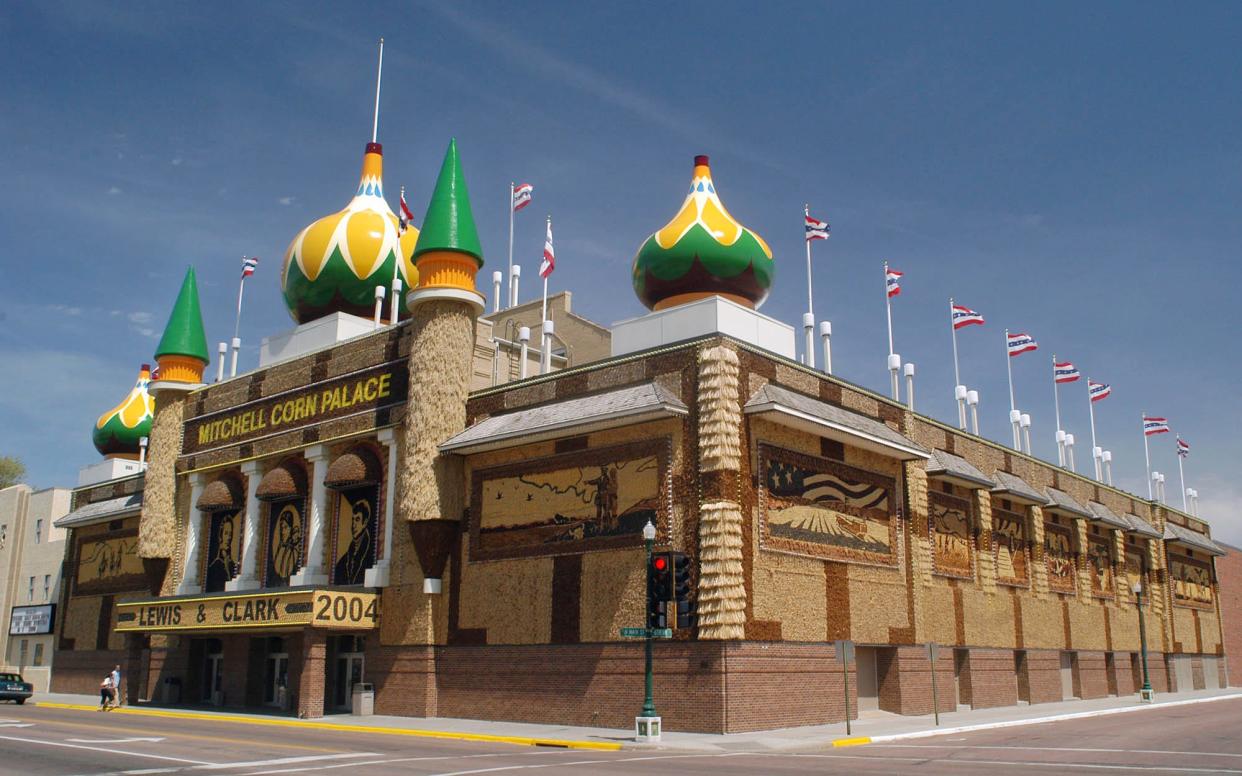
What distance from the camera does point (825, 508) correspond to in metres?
31.7

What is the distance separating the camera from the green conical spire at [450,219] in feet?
117

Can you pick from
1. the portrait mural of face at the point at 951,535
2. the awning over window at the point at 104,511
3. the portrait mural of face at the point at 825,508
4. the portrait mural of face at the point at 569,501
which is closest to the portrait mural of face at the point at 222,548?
the awning over window at the point at 104,511

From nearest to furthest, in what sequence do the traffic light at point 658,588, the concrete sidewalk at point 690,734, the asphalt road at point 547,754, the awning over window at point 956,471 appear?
the asphalt road at point 547,754, the traffic light at point 658,588, the concrete sidewalk at point 690,734, the awning over window at point 956,471

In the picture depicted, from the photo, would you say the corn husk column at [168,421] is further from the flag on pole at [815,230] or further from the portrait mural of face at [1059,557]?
the portrait mural of face at [1059,557]

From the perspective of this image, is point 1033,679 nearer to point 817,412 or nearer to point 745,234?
point 817,412

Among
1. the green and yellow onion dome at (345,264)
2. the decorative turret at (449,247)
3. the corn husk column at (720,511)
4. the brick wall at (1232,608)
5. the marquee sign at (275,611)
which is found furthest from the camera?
the brick wall at (1232,608)

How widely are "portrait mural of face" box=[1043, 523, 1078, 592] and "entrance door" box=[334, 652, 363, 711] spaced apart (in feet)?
91.6

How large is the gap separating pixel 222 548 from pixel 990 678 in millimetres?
29636

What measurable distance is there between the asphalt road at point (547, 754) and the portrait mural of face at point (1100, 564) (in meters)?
20.7

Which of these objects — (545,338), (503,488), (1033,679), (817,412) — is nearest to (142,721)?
(503,488)

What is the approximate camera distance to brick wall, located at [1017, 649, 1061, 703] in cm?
4203

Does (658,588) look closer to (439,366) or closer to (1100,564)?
(439,366)

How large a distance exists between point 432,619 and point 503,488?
4.62 m

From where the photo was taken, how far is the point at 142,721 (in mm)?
32125
